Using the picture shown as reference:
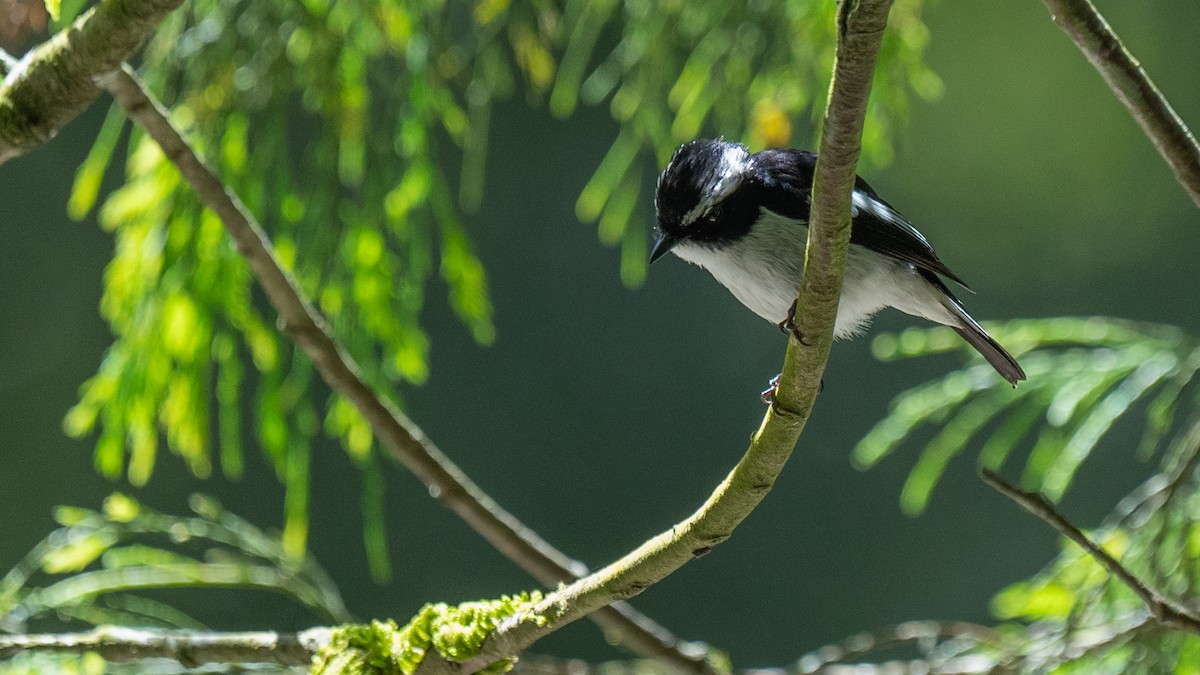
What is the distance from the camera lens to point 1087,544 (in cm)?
96

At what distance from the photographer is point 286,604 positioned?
4793mm

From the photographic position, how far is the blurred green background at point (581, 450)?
4.82 metres

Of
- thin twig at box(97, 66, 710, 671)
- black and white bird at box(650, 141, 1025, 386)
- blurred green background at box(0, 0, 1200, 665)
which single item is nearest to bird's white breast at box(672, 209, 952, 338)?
black and white bird at box(650, 141, 1025, 386)

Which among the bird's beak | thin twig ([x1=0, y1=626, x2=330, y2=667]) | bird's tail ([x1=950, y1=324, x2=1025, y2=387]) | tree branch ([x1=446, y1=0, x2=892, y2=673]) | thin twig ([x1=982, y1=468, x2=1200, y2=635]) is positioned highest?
the bird's beak

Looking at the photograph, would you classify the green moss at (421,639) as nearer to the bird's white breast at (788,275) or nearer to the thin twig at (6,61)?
the bird's white breast at (788,275)

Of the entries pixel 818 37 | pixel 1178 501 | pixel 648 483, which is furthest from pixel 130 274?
pixel 648 483

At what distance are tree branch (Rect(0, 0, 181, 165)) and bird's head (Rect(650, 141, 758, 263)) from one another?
0.68m

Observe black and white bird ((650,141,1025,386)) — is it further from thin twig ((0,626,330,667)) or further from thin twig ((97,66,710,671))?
thin twig ((0,626,330,667))

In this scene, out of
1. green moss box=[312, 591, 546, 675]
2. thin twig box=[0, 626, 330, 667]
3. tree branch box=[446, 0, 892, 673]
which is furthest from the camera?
thin twig box=[0, 626, 330, 667]

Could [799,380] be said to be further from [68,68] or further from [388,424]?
[388,424]

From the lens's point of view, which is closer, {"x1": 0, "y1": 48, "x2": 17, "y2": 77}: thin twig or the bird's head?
{"x1": 0, "y1": 48, "x2": 17, "y2": 77}: thin twig

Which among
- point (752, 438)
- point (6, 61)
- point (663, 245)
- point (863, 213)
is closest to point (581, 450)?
point (663, 245)

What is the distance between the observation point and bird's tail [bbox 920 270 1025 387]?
4.63 feet

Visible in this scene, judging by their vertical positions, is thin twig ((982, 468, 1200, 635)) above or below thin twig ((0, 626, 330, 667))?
below
